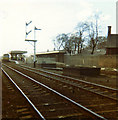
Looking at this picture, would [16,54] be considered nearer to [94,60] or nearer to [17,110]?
[94,60]

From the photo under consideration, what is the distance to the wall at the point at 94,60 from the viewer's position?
912 inches

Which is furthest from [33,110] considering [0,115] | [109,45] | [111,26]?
[111,26]

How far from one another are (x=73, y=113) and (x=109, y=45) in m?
31.6

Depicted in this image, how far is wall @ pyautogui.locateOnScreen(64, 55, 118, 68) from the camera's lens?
2315 centimetres

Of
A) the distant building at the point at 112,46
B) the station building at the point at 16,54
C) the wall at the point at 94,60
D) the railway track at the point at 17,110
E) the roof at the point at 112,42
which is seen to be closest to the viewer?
the railway track at the point at 17,110

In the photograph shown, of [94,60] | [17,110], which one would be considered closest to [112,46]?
[94,60]

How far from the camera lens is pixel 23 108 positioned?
6348mm

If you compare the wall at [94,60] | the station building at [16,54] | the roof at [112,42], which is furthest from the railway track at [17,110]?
Result: the station building at [16,54]

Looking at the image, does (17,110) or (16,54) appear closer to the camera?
(17,110)

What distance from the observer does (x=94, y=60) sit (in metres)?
27.5

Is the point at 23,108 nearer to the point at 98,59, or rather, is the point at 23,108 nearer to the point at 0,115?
the point at 0,115

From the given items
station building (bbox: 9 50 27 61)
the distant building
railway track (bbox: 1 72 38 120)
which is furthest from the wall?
station building (bbox: 9 50 27 61)

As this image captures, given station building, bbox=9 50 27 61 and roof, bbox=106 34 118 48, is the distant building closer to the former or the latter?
roof, bbox=106 34 118 48

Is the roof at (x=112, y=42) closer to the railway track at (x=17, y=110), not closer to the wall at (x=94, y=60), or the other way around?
the wall at (x=94, y=60)
